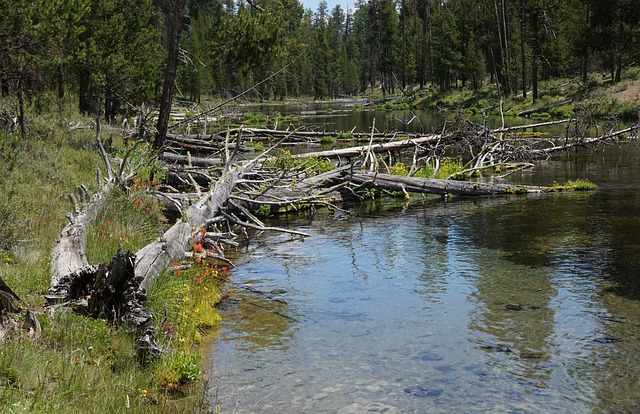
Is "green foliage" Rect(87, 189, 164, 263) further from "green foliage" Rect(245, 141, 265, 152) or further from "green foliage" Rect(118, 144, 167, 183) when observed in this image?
"green foliage" Rect(245, 141, 265, 152)

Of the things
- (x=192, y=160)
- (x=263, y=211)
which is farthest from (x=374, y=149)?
(x=263, y=211)

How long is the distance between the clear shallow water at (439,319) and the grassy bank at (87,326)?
0.46 meters

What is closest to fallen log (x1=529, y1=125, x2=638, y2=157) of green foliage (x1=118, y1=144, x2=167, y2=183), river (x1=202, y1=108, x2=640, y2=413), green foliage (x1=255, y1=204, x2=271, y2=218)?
river (x1=202, y1=108, x2=640, y2=413)

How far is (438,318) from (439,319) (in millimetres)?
40

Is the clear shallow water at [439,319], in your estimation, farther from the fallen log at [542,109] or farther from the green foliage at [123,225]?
the fallen log at [542,109]

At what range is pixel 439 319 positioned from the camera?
9.24 meters

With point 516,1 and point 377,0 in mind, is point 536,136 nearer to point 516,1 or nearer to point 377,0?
point 516,1

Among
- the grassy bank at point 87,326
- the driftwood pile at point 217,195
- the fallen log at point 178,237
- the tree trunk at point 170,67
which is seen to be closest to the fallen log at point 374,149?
→ the driftwood pile at point 217,195

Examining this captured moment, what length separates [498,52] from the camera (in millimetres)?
75750

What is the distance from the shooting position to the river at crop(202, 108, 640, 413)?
22.7 feet

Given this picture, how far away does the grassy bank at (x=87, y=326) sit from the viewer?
5.22 metres

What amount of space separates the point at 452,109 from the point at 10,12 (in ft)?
187

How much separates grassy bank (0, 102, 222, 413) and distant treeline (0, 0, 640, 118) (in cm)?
375

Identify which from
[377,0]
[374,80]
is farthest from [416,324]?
[374,80]
